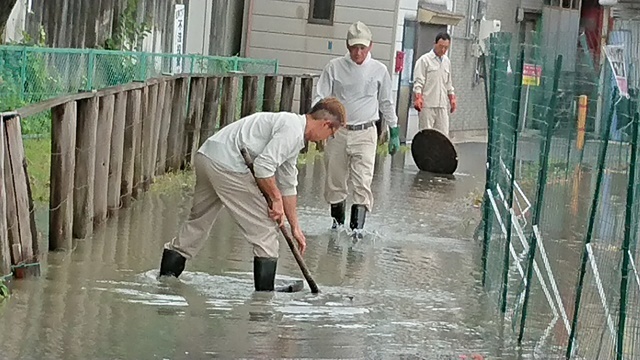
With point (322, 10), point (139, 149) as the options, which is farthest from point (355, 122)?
point (322, 10)

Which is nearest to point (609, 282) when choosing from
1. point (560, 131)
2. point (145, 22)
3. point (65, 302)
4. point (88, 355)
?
point (560, 131)

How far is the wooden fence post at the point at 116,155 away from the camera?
11812mm

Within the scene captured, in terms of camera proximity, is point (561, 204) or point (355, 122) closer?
point (561, 204)

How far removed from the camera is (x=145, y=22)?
22.4 metres

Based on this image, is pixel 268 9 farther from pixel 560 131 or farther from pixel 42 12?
pixel 560 131

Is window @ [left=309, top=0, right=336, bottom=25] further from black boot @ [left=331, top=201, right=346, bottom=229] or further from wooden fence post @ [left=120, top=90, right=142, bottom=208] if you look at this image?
black boot @ [left=331, top=201, right=346, bottom=229]

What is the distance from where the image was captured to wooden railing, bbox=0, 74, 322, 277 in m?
8.58

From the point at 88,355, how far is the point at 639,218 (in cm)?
287

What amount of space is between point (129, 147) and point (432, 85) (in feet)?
21.1

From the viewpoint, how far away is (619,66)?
8227 millimetres

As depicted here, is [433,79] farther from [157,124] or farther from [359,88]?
[359,88]

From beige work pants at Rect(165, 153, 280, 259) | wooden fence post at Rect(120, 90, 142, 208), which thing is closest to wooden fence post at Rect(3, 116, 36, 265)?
beige work pants at Rect(165, 153, 280, 259)

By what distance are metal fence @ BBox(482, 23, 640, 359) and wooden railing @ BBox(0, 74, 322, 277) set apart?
308cm

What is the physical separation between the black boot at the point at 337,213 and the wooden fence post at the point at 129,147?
Result: 74.2 inches
